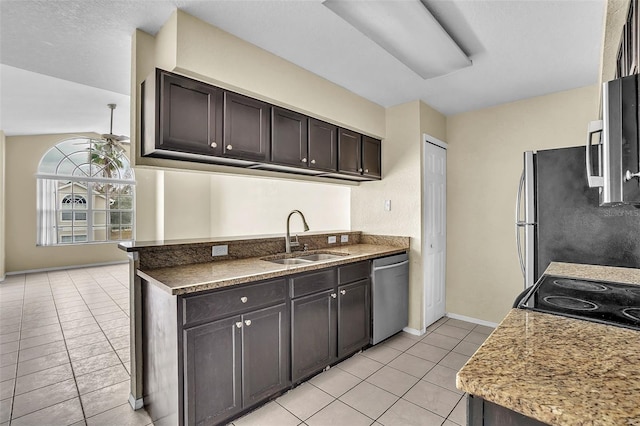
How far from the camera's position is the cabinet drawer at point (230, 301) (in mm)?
1700

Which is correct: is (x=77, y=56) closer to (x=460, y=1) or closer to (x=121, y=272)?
(x=460, y=1)

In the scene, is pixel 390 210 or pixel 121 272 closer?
pixel 390 210

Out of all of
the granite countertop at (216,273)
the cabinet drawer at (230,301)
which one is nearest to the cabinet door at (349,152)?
the granite countertop at (216,273)

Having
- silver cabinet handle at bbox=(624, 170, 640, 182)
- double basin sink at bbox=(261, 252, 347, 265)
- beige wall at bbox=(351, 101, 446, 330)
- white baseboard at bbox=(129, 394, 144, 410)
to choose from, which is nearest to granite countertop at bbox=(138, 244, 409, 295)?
double basin sink at bbox=(261, 252, 347, 265)

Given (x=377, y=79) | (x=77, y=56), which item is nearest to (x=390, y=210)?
(x=377, y=79)

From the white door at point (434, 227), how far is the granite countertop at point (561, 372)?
2597 millimetres

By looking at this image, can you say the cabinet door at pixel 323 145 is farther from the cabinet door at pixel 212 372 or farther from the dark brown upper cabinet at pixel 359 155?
the cabinet door at pixel 212 372

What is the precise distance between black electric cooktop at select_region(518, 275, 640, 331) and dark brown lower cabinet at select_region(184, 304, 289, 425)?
1.49 m

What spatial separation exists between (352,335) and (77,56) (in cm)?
318

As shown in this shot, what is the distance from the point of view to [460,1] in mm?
1863

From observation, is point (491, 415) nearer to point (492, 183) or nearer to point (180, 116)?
point (180, 116)

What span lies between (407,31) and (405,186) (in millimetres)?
1808

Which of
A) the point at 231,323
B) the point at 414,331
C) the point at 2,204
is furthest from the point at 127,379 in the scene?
the point at 2,204

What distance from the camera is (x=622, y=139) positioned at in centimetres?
81
